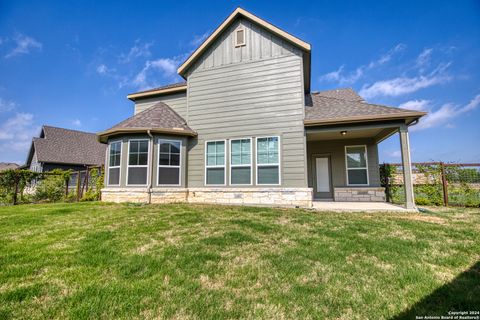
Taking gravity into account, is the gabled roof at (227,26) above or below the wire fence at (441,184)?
above

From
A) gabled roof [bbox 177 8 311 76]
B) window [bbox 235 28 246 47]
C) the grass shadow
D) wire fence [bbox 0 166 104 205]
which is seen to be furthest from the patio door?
wire fence [bbox 0 166 104 205]

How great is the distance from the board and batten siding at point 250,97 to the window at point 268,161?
8.8 inches

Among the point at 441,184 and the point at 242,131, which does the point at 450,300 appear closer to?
the point at 242,131

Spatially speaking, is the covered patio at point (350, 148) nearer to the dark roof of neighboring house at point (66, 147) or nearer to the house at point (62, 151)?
the house at point (62, 151)

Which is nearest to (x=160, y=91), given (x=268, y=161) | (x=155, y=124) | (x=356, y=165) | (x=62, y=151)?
(x=155, y=124)

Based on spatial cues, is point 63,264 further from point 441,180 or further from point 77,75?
point 77,75

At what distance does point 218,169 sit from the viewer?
9.31 meters

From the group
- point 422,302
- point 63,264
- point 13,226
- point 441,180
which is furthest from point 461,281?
point 441,180

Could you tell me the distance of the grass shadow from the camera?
1.99m

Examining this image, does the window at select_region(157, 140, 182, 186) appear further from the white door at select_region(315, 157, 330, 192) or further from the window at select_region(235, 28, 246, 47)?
the white door at select_region(315, 157, 330, 192)

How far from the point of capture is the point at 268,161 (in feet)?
28.4

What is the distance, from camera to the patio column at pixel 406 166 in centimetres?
743

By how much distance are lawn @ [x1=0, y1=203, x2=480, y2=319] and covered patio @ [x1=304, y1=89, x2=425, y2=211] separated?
3812 millimetres

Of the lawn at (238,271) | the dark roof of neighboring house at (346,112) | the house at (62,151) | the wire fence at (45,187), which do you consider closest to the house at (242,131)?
the dark roof of neighboring house at (346,112)
